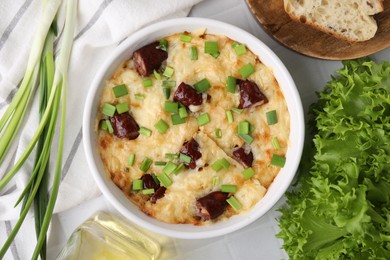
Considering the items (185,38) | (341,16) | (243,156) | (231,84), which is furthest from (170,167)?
(341,16)

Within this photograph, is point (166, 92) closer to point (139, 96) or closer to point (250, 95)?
point (139, 96)

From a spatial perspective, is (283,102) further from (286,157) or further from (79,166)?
(79,166)

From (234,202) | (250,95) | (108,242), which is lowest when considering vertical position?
(108,242)

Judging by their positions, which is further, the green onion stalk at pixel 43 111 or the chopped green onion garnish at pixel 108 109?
the green onion stalk at pixel 43 111

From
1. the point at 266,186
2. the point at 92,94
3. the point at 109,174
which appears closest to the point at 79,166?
the point at 109,174

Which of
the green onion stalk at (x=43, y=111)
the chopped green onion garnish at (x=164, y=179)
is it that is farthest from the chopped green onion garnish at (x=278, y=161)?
the green onion stalk at (x=43, y=111)

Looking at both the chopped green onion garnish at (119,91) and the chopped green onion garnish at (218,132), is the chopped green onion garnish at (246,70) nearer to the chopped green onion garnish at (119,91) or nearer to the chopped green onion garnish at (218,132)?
the chopped green onion garnish at (218,132)

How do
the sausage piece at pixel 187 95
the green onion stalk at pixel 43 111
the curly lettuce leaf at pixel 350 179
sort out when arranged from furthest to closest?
the green onion stalk at pixel 43 111 < the sausage piece at pixel 187 95 < the curly lettuce leaf at pixel 350 179

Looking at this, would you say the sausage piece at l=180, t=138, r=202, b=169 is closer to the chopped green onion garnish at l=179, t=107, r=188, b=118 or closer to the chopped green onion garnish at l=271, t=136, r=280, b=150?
the chopped green onion garnish at l=179, t=107, r=188, b=118
